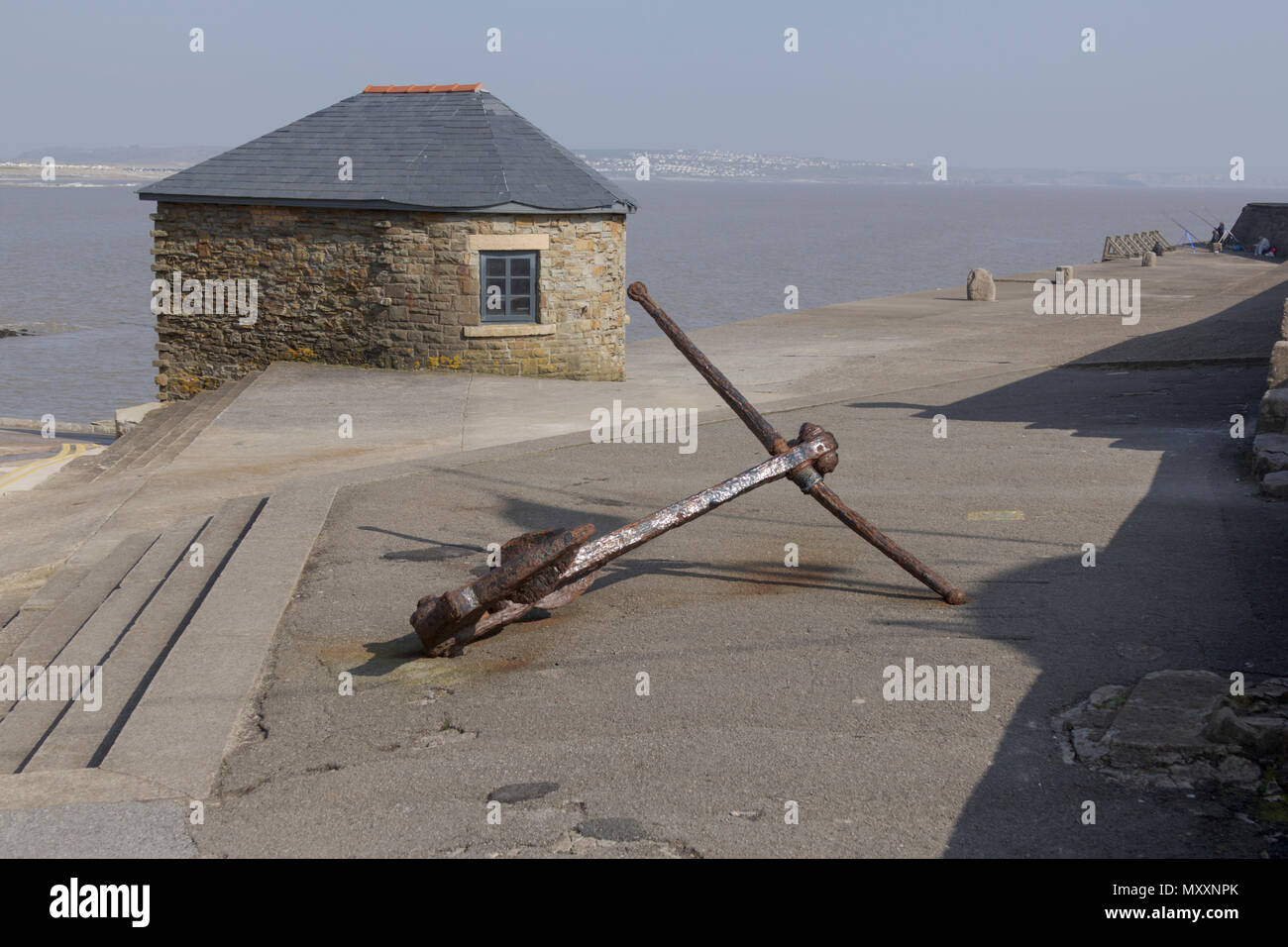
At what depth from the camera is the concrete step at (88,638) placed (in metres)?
6.51

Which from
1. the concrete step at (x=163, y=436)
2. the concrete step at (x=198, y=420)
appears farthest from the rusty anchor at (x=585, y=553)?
the concrete step at (x=163, y=436)

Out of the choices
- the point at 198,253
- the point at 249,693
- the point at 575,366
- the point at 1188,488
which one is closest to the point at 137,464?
the point at 198,253

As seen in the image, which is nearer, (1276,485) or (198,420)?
(1276,485)

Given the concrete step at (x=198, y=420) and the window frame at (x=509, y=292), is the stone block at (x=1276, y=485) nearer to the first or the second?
the concrete step at (x=198, y=420)

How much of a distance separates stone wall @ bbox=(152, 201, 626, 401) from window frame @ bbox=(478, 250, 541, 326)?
0.11 meters

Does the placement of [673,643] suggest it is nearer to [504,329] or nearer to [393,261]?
[504,329]

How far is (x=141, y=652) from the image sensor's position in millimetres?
7031

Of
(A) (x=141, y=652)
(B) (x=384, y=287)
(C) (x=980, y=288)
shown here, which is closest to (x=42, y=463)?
(B) (x=384, y=287)

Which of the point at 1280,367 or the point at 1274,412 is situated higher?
the point at 1280,367

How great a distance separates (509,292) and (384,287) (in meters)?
2.01

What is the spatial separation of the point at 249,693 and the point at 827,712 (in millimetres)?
2801

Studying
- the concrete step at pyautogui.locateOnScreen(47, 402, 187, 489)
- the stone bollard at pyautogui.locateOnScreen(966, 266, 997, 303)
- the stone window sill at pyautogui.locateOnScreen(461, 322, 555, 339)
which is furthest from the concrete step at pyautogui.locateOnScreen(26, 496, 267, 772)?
the stone bollard at pyautogui.locateOnScreen(966, 266, 997, 303)

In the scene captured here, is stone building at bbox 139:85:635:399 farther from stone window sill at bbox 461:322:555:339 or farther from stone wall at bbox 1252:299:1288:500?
stone wall at bbox 1252:299:1288:500

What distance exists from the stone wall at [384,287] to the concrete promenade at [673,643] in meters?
5.99
